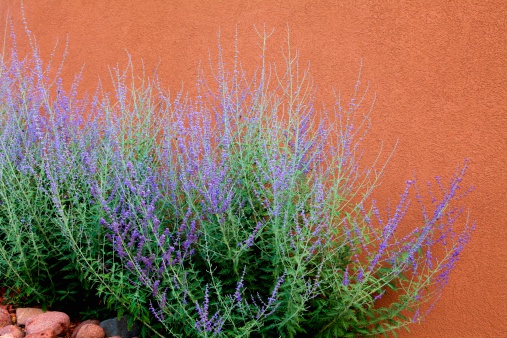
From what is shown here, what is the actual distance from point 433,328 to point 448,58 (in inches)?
73.1

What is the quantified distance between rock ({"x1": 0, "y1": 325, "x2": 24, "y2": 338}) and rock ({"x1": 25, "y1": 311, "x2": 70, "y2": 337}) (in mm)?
51

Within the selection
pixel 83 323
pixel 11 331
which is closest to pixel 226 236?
pixel 83 323

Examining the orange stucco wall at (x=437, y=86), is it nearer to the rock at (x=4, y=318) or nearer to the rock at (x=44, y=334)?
the rock at (x=44, y=334)

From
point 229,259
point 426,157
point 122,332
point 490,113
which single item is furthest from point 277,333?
point 490,113

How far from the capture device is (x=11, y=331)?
363 centimetres

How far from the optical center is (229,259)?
11.1ft

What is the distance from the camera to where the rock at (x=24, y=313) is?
3826 millimetres

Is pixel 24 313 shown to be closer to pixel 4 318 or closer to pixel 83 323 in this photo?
pixel 4 318

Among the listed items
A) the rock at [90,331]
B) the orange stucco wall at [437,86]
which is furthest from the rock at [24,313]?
the orange stucco wall at [437,86]

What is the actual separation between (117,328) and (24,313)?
0.73m

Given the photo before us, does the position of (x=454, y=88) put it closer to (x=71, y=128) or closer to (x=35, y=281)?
(x=71, y=128)

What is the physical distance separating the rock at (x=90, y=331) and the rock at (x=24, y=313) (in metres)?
0.47

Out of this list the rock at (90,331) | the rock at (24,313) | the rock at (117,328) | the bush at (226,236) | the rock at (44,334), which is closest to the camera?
the bush at (226,236)

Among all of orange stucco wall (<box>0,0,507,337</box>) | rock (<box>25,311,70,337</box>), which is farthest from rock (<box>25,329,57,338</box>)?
orange stucco wall (<box>0,0,507,337</box>)
